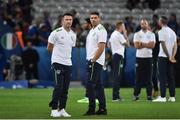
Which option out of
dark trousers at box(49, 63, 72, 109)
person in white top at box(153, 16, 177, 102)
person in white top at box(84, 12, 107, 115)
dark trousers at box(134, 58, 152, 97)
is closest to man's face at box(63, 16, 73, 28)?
person in white top at box(84, 12, 107, 115)

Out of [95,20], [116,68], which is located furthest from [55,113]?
[116,68]

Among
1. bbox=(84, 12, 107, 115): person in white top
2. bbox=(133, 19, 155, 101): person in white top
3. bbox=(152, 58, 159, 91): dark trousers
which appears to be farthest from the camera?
bbox=(152, 58, 159, 91): dark trousers

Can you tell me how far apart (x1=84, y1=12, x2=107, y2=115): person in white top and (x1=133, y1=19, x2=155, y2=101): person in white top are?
14.9 feet

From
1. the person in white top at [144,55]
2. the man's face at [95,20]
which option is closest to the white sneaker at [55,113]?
the man's face at [95,20]

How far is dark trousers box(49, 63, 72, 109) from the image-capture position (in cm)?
1634

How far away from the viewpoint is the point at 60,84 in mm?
16344

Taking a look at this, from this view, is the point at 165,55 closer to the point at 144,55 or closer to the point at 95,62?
the point at 144,55

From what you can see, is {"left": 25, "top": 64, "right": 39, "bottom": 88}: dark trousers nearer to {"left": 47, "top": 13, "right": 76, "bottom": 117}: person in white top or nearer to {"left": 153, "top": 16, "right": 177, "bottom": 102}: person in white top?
{"left": 153, "top": 16, "right": 177, "bottom": 102}: person in white top

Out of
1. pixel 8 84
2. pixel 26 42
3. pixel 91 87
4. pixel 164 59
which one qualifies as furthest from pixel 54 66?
pixel 26 42

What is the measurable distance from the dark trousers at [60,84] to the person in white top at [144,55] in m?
5.43

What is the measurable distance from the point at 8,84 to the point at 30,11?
768 centimetres

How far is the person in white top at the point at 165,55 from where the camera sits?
21.2m

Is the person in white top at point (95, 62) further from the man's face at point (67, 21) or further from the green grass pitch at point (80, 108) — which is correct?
the man's face at point (67, 21)

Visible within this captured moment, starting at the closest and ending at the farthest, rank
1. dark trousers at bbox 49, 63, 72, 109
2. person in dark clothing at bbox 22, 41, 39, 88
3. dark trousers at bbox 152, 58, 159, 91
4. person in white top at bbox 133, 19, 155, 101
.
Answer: dark trousers at bbox 49, 63, 72, 109
person in white top at bbox 133, 19, 155, 101
dark trousers at bbox 152, 58, 159, 91
person in dark clothing at bbox 22, 41, 39, 88
